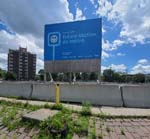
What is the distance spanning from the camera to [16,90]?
1161 cm

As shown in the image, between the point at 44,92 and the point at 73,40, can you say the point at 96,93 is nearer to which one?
the point at 44,92

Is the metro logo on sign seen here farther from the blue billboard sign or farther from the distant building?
the distant building

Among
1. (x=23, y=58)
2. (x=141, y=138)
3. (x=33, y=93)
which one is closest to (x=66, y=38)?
(x=33, y=93)

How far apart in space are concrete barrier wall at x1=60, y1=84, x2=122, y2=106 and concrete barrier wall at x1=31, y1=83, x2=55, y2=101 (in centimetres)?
52

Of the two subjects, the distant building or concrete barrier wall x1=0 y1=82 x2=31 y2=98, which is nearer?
concrete barrier wall x1=0 y1=82 x2=31 y2=98

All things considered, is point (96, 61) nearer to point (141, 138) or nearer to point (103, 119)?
point (103, 119)

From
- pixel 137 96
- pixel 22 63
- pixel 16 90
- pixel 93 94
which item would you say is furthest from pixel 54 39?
pixel 22 63

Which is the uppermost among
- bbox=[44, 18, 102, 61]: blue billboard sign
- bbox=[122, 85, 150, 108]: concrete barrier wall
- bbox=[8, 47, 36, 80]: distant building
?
bbox=[8, 47, 36, 80]: distant building

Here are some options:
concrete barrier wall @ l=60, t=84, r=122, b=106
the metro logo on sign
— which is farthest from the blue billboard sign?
concrete barrier wall @ l=60, t=84, r=122, b=106

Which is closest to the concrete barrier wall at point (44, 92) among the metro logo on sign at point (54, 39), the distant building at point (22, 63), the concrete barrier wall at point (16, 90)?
the concrete barrier wall at point (16, 90)

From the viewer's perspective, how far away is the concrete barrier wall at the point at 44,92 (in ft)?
34.1

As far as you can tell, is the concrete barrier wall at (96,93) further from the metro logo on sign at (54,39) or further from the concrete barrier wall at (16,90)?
the metro logo on sign at (54,39)

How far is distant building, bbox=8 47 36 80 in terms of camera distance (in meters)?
124

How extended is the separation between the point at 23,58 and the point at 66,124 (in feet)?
416
